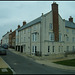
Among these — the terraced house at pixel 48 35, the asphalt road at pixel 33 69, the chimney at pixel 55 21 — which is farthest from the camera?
the chimney at pixel 55 21

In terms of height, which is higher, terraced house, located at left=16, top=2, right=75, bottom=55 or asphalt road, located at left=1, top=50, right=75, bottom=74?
terraced house, located at left=16, top=2, right=75, bottom=55

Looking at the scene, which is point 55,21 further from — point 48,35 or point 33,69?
point 33,69

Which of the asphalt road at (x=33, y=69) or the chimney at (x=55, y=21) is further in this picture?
the chimney at (x=55, y=21)

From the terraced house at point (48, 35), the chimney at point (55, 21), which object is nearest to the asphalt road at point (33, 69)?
the terraced house at point (48, 35)

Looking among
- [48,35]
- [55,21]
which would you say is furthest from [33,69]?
[55,21]

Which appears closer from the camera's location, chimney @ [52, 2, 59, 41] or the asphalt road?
the asphalt road

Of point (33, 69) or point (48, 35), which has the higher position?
point (48, 35)

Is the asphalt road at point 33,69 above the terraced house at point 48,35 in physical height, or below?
below

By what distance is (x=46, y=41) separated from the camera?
32.7m

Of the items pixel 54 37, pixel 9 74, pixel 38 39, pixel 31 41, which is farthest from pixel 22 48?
pixel 9 74

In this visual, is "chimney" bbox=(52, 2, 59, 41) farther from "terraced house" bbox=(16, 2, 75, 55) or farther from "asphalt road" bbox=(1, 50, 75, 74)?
"asphalt road" bbox=(1, 50, 75, 74)

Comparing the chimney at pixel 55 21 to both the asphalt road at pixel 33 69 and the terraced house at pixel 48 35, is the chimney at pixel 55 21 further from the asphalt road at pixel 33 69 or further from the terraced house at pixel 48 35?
the asphalt road at pixel 33 69

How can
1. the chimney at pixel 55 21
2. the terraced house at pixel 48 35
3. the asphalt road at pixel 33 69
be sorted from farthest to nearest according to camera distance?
the chimney at pixel 55 21 < the terraced house at pixel 48 35 < the asphalt road at pixel 33 69

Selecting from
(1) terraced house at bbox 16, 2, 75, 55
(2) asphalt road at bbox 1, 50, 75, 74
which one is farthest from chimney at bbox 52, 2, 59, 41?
(2) asphalt road at bbox 1, 50, 75, 74
